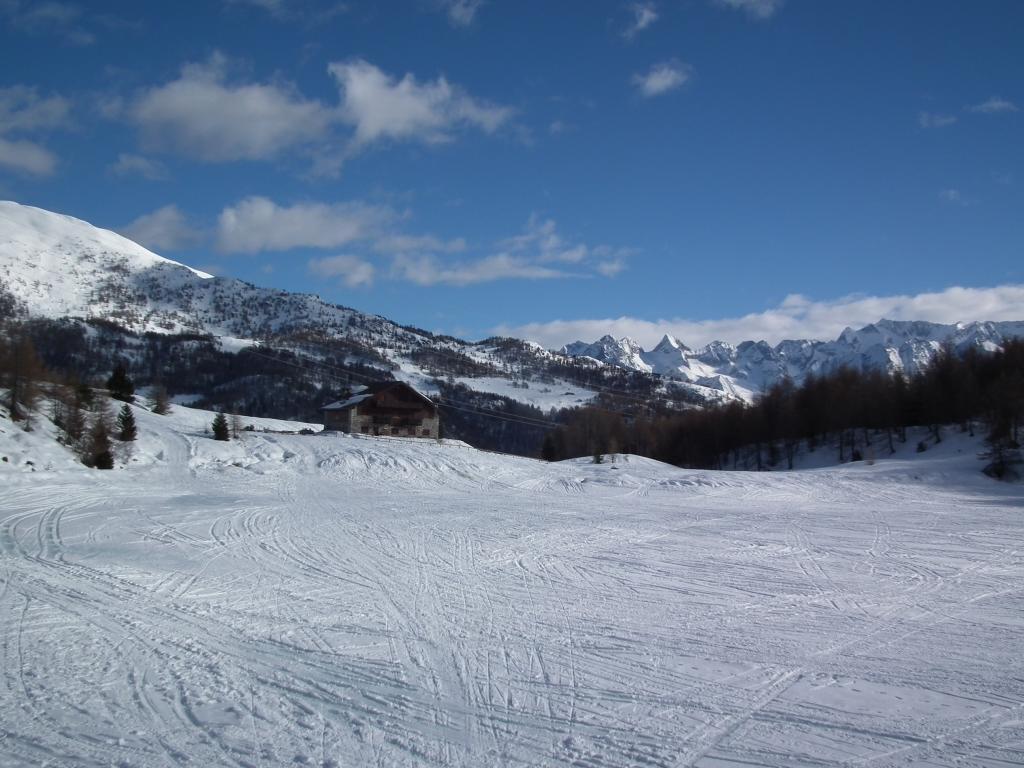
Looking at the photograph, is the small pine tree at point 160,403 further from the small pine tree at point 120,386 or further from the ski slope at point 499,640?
the ski slope at point 499,640

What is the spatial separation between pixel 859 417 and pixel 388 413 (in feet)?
148

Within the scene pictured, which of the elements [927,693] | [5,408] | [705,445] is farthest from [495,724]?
[705,445]

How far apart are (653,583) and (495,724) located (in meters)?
6.89

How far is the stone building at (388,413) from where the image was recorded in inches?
2557

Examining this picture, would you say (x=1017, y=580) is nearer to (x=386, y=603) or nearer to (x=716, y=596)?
(x=716, y=596)

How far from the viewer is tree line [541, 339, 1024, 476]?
150ft

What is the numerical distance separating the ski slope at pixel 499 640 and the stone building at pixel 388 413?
43.2 metres

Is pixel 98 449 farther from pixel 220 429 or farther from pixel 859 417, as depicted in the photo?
pixel 859 417

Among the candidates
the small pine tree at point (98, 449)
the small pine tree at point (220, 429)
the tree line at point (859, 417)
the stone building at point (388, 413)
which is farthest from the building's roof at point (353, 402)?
the small pine tree at point (98, 449)

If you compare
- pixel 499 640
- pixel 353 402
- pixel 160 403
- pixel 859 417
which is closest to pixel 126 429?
pixel 160 403

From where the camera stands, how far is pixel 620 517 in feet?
75.6

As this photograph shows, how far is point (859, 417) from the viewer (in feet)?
204

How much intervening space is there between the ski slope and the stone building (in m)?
43.2

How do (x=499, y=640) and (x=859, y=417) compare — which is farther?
(x=859, y=417)
